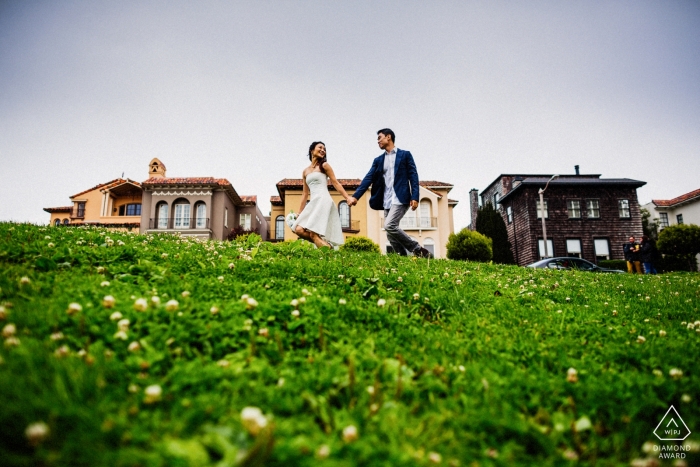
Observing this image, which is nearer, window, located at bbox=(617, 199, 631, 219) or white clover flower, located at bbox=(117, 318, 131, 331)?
white clover flower, located at bbox=(117, 318, 131, 331)

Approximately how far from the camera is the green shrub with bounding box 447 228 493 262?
85.4 feet

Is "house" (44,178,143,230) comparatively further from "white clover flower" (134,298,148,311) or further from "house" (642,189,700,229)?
"house" (642,189,700,229)

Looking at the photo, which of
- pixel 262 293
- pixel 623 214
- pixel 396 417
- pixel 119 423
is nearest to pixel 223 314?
pixel 262 293

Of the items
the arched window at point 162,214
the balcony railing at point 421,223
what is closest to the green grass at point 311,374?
the balcony railing at point 421,223

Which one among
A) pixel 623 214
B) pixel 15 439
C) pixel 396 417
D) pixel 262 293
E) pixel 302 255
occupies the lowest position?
pixel 396 417

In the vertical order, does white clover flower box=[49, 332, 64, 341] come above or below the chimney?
below

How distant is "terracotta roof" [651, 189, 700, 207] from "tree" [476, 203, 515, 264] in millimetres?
24097

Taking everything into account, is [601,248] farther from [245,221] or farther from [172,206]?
[172,206]

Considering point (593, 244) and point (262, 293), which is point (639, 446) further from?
point (593, 244)

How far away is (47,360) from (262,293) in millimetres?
1809

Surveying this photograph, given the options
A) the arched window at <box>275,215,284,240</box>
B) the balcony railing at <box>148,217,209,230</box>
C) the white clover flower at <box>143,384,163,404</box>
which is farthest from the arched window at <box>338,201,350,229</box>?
the white clover flower at <box>143,384,163,404</box>

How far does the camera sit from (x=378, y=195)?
898 cm

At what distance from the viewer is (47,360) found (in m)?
1.86

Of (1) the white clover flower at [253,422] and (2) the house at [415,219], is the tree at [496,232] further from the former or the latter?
(1) the white clover flower at [253,422]
